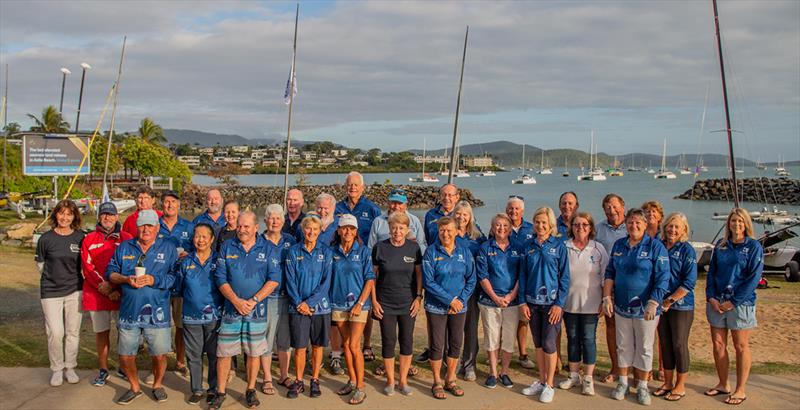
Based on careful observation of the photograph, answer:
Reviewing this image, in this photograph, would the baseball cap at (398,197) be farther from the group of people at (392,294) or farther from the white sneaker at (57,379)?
the white sneaker at (57,379)

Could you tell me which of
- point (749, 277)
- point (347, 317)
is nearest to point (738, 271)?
point (749, 277)

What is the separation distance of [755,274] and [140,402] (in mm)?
5743

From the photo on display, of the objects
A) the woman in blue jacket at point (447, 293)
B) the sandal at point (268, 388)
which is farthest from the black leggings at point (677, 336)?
the sandal at point (268, 388)

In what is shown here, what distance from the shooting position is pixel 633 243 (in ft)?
17.8

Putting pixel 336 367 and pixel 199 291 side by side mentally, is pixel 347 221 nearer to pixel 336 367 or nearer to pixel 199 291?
pixel 199 291

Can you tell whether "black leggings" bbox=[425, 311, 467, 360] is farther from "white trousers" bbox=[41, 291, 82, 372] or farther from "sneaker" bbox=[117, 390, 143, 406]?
"white trousers" bbox=[41, 291, 82, 372]

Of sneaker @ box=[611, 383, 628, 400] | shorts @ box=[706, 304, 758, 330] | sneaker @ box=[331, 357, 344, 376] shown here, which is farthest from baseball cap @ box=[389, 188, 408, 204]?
shorts @ box=[706, 304, 758, 330]

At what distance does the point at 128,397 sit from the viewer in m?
5.33

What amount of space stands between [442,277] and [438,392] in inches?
42.7

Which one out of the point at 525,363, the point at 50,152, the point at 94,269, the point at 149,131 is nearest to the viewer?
the point at 94,269

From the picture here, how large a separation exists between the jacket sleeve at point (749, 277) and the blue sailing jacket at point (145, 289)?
523cm

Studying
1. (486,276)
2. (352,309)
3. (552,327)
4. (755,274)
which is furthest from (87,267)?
(755,274)

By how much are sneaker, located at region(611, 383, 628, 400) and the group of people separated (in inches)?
0.8

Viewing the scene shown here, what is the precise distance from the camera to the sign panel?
2122 cm
